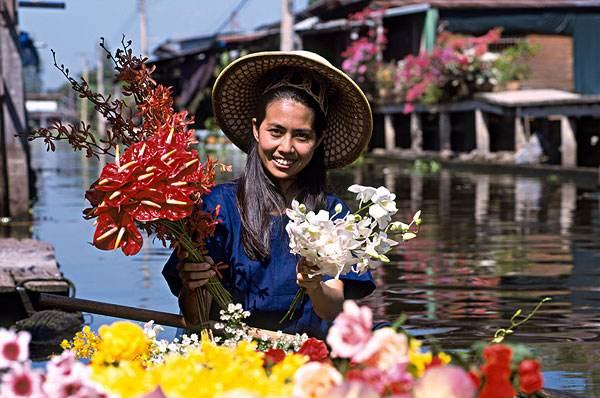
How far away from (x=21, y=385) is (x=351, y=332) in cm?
51

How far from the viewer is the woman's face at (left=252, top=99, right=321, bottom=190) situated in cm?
449

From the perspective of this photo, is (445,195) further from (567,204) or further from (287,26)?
(287,26)

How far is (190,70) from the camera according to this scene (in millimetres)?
52000

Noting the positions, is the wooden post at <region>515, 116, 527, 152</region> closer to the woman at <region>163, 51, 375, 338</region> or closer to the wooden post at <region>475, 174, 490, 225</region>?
the wooden post at <region>475, 174, 490, 225</region>

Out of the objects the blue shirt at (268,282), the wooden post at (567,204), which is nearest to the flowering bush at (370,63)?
the wooden post at (567,204)

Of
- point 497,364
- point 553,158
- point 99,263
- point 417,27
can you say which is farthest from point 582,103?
point 497,364

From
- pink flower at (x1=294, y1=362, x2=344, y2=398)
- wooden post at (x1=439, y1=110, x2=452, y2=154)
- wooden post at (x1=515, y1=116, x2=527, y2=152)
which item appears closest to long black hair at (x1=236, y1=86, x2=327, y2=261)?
pink flower at (x1=294, y1=362, x2=344, y2=398)

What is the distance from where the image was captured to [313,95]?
4527 mm

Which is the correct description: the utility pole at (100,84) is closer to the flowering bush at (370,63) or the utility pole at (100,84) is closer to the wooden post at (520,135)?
the flowering bush at (370,63)

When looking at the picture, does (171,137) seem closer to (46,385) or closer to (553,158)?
(46,385)

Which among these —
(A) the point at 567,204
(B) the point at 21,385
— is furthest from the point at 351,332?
(A) the point at 567,204

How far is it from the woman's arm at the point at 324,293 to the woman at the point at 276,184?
3 cm

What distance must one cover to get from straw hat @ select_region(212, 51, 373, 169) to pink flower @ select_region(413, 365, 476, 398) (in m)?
2.48

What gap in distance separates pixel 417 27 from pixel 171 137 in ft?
102
